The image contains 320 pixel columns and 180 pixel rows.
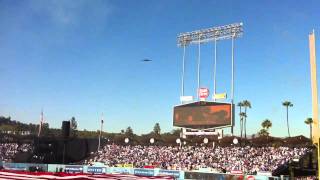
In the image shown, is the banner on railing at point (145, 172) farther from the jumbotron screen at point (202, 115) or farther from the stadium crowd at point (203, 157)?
the jumbotron screen at point (202, 115)

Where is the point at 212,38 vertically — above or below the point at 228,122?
above

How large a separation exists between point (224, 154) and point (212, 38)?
19031 mm

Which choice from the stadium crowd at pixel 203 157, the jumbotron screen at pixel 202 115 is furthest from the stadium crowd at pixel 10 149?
the jumbotron screen at pixel 202 115

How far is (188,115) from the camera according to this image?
6109cm

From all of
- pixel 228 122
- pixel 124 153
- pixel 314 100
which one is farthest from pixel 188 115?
pixel 314 100

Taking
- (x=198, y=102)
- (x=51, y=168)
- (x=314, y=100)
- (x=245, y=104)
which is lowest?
(x=51, y=168)

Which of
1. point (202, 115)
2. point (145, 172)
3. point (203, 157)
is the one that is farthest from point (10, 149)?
point (202, 115)

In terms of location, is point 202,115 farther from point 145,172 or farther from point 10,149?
point 10,149

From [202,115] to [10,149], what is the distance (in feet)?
147

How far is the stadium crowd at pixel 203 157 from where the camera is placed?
6319cm

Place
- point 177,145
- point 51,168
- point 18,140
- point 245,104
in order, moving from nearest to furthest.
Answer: point 51,168 < point 177,145 < point 18,140 < point 245,104

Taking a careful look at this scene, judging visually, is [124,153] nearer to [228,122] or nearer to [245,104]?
[228,122]

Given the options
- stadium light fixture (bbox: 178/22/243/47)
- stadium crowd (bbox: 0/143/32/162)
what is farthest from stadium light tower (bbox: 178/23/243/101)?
stadium crowd (bbox: 0/143/32/162)

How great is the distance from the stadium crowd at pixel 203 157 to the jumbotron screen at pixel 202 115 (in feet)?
21.0
